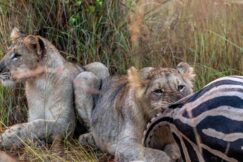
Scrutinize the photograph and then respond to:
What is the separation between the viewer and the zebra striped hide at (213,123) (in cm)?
396

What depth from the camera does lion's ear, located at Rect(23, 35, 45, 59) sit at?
20.1ft

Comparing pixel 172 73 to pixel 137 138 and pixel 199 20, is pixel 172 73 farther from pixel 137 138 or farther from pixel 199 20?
pixel 199 20

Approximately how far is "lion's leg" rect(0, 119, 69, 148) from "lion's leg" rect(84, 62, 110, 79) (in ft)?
2.03

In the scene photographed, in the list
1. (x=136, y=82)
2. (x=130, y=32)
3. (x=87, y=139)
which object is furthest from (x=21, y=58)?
(x=136, y=82)

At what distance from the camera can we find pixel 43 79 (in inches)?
245

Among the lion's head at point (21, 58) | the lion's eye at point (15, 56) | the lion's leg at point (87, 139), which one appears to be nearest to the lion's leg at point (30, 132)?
the lion's leg at point (87, 139)

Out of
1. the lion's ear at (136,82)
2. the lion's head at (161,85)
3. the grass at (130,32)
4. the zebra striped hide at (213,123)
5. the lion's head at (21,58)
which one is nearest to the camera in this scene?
the zebra striped hide at (213,123)

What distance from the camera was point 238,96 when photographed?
404 centimetres

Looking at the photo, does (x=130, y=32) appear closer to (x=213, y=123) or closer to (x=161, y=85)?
(x=161, y=85)

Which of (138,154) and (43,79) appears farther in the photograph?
(43,79)

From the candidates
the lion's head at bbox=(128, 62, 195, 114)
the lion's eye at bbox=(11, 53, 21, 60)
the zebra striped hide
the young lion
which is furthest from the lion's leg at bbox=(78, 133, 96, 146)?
the zebra striped hide

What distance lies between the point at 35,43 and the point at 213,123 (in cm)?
248

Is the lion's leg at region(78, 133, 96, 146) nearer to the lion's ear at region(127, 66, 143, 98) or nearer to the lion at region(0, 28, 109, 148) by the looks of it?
the lion at region(0, 28, 109, 148)

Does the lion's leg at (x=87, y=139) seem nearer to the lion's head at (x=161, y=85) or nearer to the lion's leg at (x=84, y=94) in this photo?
the lion's leg at (x=84, y=94)
